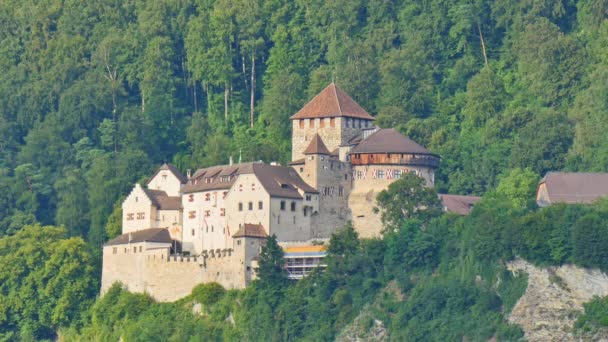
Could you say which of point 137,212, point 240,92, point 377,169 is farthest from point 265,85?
point 377,169

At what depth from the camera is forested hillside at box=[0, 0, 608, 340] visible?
408 ft

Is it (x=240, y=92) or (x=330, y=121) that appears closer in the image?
(x=330, y=121)

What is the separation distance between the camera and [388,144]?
383ft

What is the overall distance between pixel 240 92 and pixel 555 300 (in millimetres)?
42418

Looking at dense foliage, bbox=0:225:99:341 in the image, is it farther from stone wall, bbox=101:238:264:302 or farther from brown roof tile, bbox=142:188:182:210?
brown roof tile, bbox=142:188:182:210

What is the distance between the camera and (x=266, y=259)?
112625 millimetres

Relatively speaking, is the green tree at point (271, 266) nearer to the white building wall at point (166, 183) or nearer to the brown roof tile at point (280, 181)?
the brown roof tile at point (280, 181)

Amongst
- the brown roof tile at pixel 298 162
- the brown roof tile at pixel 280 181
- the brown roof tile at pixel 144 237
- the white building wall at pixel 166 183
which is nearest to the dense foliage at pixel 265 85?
the white building wall at pixel 166 183

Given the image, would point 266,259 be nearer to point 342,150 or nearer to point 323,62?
point 342,150

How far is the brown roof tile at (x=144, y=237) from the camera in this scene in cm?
11894

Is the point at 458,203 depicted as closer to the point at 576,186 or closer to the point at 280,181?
the point at 576,186

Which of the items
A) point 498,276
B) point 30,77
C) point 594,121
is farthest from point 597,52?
point 30,77

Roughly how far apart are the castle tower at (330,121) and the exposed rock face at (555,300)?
1680 cm

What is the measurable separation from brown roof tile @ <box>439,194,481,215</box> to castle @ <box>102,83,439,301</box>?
146cm
